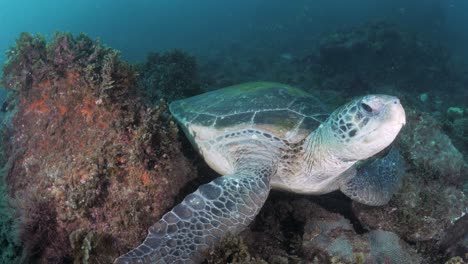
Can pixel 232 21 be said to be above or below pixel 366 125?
above

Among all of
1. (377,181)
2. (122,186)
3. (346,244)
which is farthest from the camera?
(377,181)

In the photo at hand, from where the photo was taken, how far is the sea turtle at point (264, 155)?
2506 mm

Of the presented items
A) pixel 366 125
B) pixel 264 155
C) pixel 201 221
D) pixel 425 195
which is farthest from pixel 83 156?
pixel 425 195

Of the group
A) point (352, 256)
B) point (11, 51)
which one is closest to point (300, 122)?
point (352, 256)

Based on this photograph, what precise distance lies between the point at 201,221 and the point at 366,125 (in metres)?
1.61

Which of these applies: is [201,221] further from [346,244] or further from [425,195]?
[425,195]

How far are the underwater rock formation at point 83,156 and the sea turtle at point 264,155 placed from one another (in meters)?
0.48

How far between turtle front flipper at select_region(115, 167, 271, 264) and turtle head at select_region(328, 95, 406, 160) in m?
0.87

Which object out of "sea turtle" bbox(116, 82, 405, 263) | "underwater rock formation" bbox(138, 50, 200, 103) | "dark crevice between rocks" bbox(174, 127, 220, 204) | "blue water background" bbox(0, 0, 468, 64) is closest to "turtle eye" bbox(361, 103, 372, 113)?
"sea turtle" bbox(116, 82, 405, 263)

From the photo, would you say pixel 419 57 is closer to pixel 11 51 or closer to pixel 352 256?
pixel 352 256

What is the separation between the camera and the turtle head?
2.54 m

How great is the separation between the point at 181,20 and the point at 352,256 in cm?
4942

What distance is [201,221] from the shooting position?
255 centimetres

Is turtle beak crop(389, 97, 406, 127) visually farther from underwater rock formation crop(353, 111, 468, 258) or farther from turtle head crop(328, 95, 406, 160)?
underwater rock formation crop(353, 111, 468, 258)
